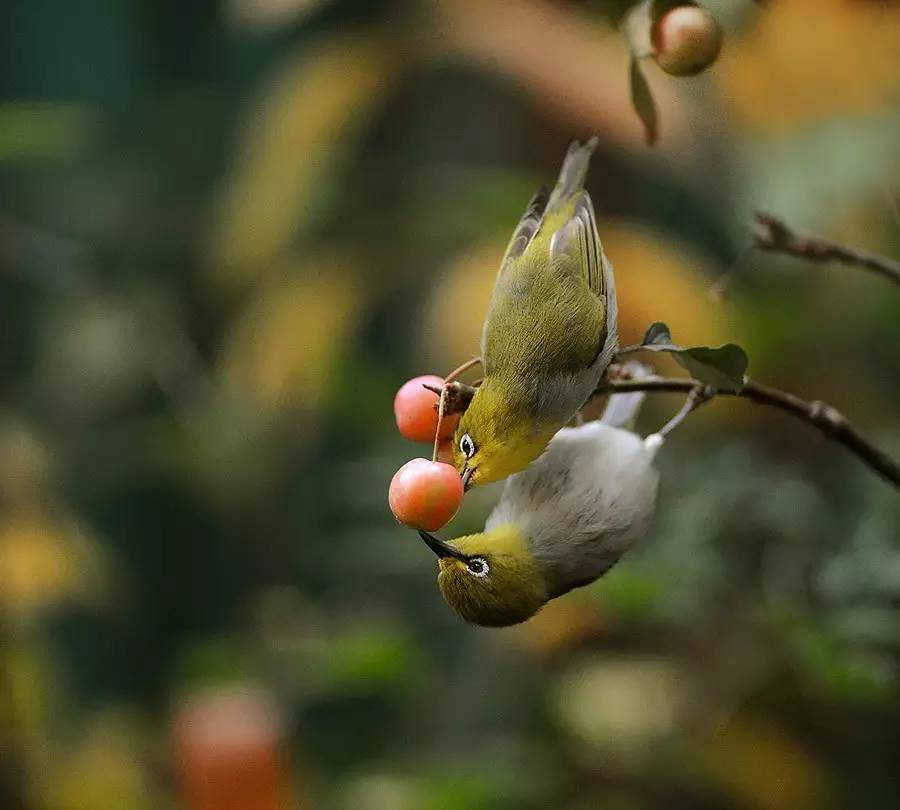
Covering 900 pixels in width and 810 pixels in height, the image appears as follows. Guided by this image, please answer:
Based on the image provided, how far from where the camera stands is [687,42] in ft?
1.59

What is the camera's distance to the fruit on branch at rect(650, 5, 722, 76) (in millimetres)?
483

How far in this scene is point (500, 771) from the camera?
4.09ft

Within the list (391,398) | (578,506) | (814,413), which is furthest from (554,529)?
(391,398)

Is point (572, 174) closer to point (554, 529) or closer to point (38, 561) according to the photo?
point (554, 529)

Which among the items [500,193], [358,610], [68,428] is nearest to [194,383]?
[68,428]

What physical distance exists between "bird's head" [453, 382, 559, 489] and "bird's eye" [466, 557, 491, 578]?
0.04 m

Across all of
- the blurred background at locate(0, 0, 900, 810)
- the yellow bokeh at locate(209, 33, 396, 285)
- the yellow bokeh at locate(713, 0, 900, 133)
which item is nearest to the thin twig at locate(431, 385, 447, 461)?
the blurred background at locate(0, 0, 900, 810)

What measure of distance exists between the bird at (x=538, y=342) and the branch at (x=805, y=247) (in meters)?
0.08

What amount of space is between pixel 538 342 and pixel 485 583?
10cm

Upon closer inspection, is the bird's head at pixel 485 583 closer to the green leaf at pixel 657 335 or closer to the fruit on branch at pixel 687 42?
the green leaf at pixel 657 335

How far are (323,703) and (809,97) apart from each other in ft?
4.74

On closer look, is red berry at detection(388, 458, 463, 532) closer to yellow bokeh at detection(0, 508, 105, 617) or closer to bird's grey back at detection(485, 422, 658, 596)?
bird's grey back at detection(485, 422, 658, 596)

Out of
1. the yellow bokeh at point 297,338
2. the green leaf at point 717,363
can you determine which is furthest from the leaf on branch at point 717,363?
the yellow bokeh at point 297,338

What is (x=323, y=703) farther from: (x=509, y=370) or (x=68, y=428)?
(x=509, y=370)
